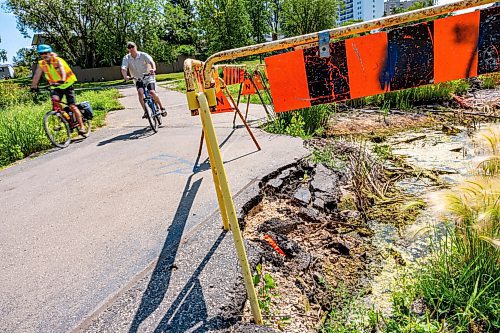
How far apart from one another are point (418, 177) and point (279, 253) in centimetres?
238

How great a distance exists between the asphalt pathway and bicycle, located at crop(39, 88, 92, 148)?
0.65 metres

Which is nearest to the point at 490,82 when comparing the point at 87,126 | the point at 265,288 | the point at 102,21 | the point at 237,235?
the point at 265,288

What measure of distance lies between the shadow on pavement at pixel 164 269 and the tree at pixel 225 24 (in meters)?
31.3

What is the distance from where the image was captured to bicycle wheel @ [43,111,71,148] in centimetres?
661

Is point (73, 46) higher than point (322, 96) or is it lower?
higher

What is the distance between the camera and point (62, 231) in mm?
3307

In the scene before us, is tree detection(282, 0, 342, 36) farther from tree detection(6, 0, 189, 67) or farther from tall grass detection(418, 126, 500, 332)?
tall grass detection(418, 126, 500, 332)

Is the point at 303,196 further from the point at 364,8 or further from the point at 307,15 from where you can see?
the point at 364,8

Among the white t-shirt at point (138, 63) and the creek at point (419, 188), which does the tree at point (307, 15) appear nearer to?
the white t-shirt at point (138, 63)

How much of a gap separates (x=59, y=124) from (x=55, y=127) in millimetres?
97

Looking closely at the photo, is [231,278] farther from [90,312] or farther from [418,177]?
[418,177]

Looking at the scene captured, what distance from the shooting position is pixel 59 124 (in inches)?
271

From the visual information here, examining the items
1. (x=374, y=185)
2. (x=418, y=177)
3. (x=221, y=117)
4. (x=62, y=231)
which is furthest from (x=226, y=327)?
(x=221, y=117)

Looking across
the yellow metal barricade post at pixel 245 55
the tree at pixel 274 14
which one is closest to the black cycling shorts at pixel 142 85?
the yellow metal barricade post at pixel 245 55
